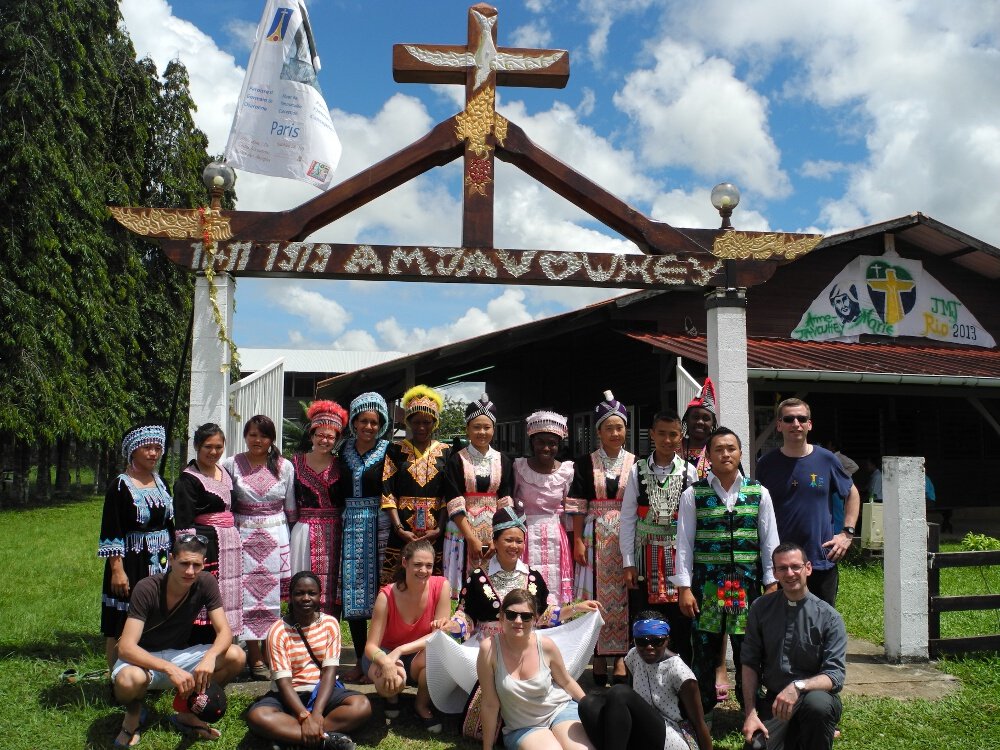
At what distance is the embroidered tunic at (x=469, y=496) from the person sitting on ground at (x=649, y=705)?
1.24 meters

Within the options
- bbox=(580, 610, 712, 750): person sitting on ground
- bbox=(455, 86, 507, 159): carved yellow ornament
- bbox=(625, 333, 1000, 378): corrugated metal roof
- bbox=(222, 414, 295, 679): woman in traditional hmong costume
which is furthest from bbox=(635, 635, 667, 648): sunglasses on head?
bbox=(625, 333, 1000, 378): corrugated metal roof

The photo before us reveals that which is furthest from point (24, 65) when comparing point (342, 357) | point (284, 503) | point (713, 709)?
point (342, 357)

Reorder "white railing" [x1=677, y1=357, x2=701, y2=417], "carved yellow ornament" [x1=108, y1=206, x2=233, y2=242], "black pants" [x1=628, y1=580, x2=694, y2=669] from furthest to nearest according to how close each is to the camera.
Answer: "white railing" [x1=677, y1=357, x2=701, y2=417]
"carved yellow ornament" [x1=108, y1=206, x2=233, y2=242]
"black pants" [x1=628, y1=580, x2=694, y2=669]

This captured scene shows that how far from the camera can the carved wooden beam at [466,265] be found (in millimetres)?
5211

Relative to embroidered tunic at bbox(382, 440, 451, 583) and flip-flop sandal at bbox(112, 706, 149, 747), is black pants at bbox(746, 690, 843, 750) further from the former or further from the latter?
flip-flop sandal at bbox(112, 706, 149, 747)

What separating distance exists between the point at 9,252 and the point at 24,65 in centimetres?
366

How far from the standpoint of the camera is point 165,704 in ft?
13.9

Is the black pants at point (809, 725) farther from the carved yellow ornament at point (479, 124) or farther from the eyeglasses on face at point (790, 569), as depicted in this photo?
the carved yellow ornament at point (479, 124)

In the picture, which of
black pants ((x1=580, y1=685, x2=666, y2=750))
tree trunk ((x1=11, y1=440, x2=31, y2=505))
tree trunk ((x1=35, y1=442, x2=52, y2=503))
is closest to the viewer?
black pants ((x1=580, y1=685, x2=666, y2=750))

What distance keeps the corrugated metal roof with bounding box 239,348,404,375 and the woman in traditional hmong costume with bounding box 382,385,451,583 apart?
1260 inches

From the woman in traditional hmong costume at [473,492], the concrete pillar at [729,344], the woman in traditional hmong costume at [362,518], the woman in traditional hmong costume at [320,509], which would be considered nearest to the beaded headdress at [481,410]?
the woman in traditional hmong costume at [473,492]

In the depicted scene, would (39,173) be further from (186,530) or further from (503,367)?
(186,530)

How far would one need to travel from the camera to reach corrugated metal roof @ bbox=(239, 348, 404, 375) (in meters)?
37.2

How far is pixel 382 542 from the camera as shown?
15.6 ft
